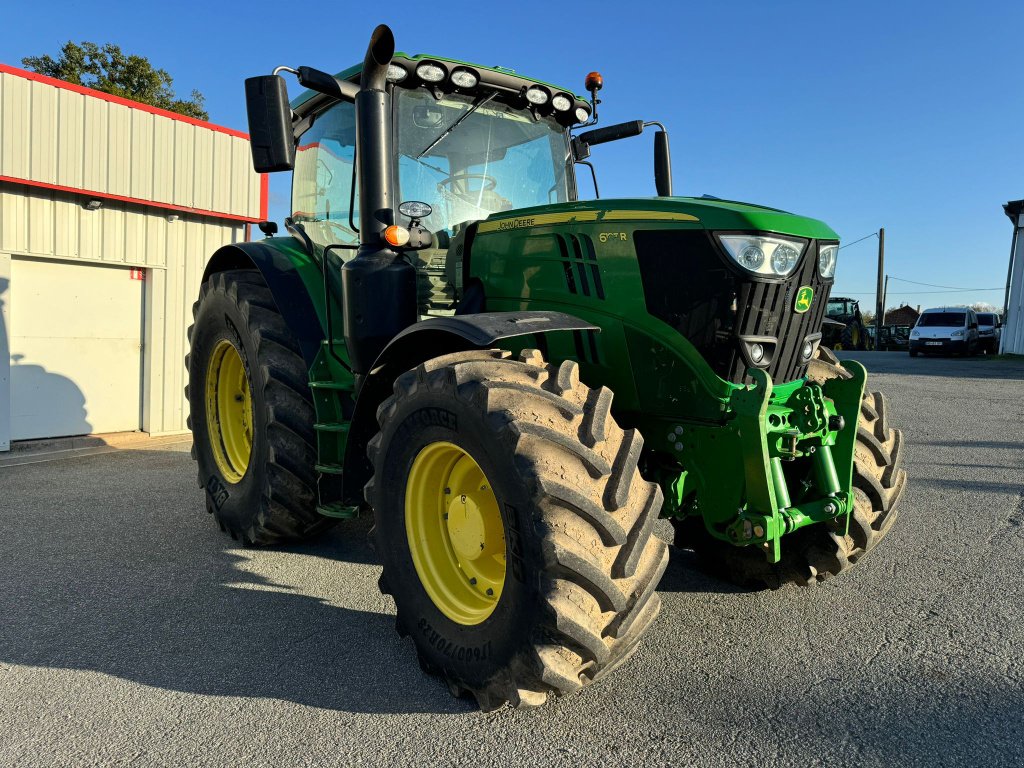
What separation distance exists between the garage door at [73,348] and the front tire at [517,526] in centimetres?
674

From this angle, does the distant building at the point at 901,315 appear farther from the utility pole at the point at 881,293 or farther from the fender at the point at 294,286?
the fender at the point at 294,286

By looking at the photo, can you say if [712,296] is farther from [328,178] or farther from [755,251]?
[328,178]

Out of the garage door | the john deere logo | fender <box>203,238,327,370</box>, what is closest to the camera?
the john deere logo

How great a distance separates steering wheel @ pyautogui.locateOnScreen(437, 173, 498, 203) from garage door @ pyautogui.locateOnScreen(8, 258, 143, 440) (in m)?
6.09

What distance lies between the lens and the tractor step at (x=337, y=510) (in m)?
3.75

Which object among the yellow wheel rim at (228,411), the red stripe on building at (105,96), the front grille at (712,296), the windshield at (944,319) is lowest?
the yellow wheel rim at (228,411)

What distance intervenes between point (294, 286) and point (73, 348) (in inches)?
211

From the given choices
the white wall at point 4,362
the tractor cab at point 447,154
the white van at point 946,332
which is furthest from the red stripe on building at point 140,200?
the white van at point 946,332

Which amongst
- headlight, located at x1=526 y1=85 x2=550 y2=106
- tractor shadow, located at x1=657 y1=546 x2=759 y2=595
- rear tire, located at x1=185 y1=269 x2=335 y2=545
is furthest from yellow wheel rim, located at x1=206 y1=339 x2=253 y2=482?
tractor shadow, located at x1=657 y1=546 x2=759 y2=595

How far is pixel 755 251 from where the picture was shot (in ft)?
9.36

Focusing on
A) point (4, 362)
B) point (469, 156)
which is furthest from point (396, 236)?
point (4, 362)

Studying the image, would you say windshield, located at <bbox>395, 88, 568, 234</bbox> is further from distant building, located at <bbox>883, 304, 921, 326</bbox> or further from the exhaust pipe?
distant building, located at <bbox>883, 304, 921, 326</bbox>

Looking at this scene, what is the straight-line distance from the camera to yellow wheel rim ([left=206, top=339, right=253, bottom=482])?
490 centimetres

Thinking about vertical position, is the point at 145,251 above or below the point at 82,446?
above
